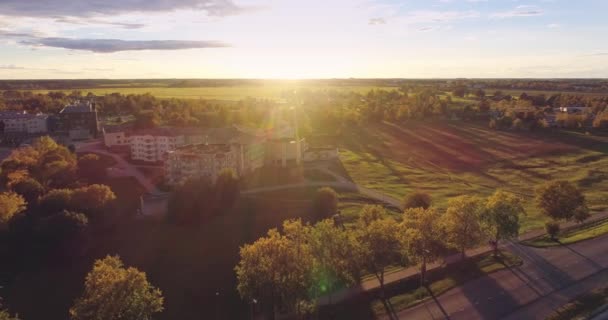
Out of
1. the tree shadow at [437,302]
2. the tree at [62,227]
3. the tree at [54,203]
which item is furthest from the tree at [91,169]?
the tree shadow at [437,302]

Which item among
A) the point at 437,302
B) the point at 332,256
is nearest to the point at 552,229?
the point at 437,302

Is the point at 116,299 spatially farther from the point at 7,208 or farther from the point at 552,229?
the point at 552,229

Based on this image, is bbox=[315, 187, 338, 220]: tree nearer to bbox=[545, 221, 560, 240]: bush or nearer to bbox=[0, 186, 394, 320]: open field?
bbox=[0, 186, 394, 320]: open field

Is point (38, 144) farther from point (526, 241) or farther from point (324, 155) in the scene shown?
point (526, 241)

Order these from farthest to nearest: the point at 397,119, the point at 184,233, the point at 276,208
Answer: the point at 397,119 < the point at 276,208 < the point at 184,233

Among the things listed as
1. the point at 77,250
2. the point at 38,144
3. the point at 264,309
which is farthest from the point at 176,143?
the point at 264,309

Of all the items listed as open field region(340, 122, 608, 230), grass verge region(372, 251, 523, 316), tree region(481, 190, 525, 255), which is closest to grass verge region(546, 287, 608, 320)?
grass verge region(372, 251, 523, 316)
